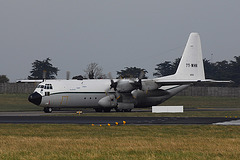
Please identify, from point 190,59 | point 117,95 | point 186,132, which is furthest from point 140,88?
point 186,132

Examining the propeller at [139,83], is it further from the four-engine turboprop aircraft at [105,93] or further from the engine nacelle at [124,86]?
the engine nacelle at [124,86]

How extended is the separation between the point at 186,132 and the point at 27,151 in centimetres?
1228

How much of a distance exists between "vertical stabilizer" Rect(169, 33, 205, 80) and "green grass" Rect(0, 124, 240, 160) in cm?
3225

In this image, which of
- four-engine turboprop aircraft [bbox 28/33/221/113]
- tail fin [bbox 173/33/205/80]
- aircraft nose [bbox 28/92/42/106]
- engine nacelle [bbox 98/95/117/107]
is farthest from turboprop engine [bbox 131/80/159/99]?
aircraft nose [bbox 28/92/42/106]

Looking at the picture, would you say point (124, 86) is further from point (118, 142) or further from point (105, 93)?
point (118, 142)

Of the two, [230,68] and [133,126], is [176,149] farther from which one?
[230,68]

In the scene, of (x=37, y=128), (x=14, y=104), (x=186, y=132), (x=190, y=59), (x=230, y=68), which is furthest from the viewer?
(x=230, y=68)

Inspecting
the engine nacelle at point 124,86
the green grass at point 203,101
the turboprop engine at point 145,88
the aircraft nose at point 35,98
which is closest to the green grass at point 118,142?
the aircraft nose at point 35,98

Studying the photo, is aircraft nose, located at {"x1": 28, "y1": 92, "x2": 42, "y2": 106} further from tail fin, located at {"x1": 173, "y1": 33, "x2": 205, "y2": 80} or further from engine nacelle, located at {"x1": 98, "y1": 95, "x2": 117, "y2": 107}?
tail fin, located at {"x1": 173, "y1": 33, "x2": 205, "y2": 80}

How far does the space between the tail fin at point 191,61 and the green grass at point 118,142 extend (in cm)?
3225

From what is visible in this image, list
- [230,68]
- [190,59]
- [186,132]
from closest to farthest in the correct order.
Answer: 1. [186,132]
2. [190,59]
3. [230,68]

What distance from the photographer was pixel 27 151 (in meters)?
20.2

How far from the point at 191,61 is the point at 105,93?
48.3 ft

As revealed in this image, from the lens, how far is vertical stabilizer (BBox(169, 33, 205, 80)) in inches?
2552
